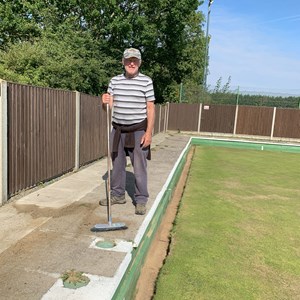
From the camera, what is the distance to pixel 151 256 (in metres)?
3.91

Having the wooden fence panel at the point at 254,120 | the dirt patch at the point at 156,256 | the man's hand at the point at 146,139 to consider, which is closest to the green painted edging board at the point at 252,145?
the wooden fence panel at the point at 254,120

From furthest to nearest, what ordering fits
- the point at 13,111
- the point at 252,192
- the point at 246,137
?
1. the point at 246,137
2. the point at 252,192
3. the point at 13,111

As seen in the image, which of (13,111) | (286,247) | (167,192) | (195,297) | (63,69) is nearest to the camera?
(195,297)

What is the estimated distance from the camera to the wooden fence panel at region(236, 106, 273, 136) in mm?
21203

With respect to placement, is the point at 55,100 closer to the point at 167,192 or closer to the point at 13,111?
the point at 13,111

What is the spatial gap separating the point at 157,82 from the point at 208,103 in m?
7.70

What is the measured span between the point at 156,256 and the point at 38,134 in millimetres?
2683

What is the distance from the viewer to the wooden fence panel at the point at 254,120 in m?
21.2

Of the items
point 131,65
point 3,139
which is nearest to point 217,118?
point 131,65

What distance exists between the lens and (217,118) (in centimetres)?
2205

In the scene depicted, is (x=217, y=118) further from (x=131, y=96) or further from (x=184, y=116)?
(x=131, y=96)

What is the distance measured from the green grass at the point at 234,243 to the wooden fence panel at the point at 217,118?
14.1m

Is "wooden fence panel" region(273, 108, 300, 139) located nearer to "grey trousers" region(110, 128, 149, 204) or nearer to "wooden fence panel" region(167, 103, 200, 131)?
"wooden fence panel" region(167, 103, 200, 131)

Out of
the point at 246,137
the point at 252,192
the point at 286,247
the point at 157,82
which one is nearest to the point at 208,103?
the point at 246,137
